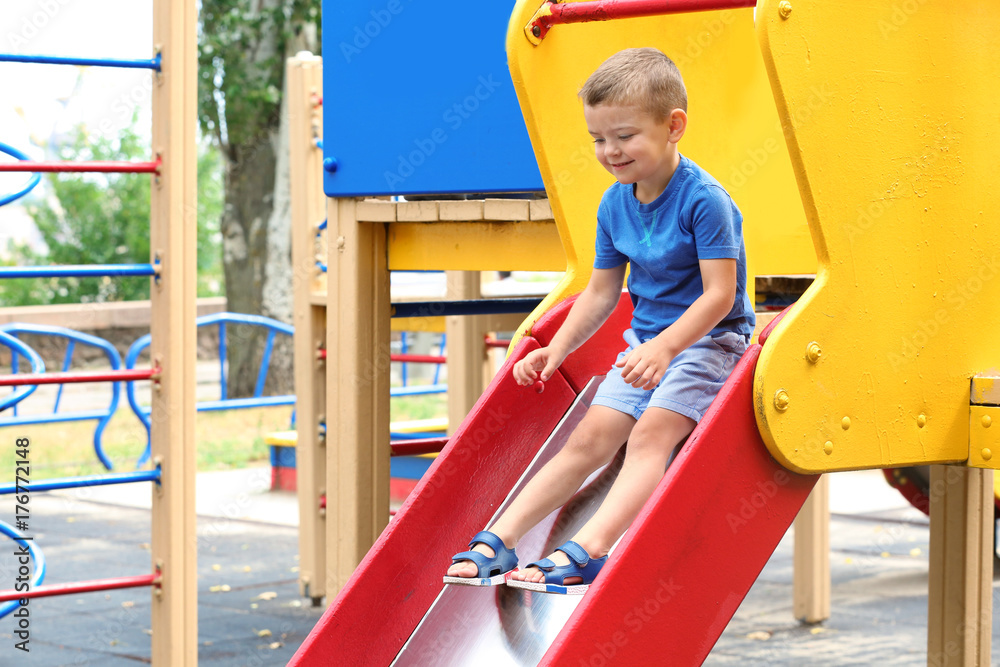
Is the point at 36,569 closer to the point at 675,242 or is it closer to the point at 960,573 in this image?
the point at 675,242

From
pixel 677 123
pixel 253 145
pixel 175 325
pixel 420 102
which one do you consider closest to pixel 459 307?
pixel 420 102

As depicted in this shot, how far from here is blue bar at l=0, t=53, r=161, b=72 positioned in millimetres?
3359

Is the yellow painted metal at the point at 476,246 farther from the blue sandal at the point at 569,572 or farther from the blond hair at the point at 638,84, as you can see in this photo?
the blue sandal at the point at 569,572

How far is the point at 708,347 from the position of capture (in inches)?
89.4

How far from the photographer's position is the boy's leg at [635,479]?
2127 mm

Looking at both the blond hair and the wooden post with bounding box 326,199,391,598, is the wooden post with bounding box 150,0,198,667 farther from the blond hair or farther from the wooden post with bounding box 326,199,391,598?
the blond hair

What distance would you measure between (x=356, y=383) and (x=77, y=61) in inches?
49.8

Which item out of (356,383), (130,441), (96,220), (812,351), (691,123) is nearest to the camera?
(812,351)

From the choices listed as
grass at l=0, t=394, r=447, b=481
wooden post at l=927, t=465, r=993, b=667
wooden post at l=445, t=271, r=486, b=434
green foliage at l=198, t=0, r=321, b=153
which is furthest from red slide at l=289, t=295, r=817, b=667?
green foliage at l=198, t=0, r=321, b=153

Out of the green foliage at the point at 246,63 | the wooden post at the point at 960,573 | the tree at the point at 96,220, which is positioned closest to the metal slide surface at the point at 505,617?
the wooden post at the point at 960,573

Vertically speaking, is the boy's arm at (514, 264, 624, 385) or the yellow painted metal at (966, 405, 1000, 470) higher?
the boy's arm at (514, 264, 624, 385)

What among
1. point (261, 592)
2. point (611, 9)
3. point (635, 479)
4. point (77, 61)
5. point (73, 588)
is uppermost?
point (77, 61)

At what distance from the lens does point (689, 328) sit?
2.14 meters

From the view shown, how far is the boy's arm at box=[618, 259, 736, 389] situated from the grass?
581 centimetres
